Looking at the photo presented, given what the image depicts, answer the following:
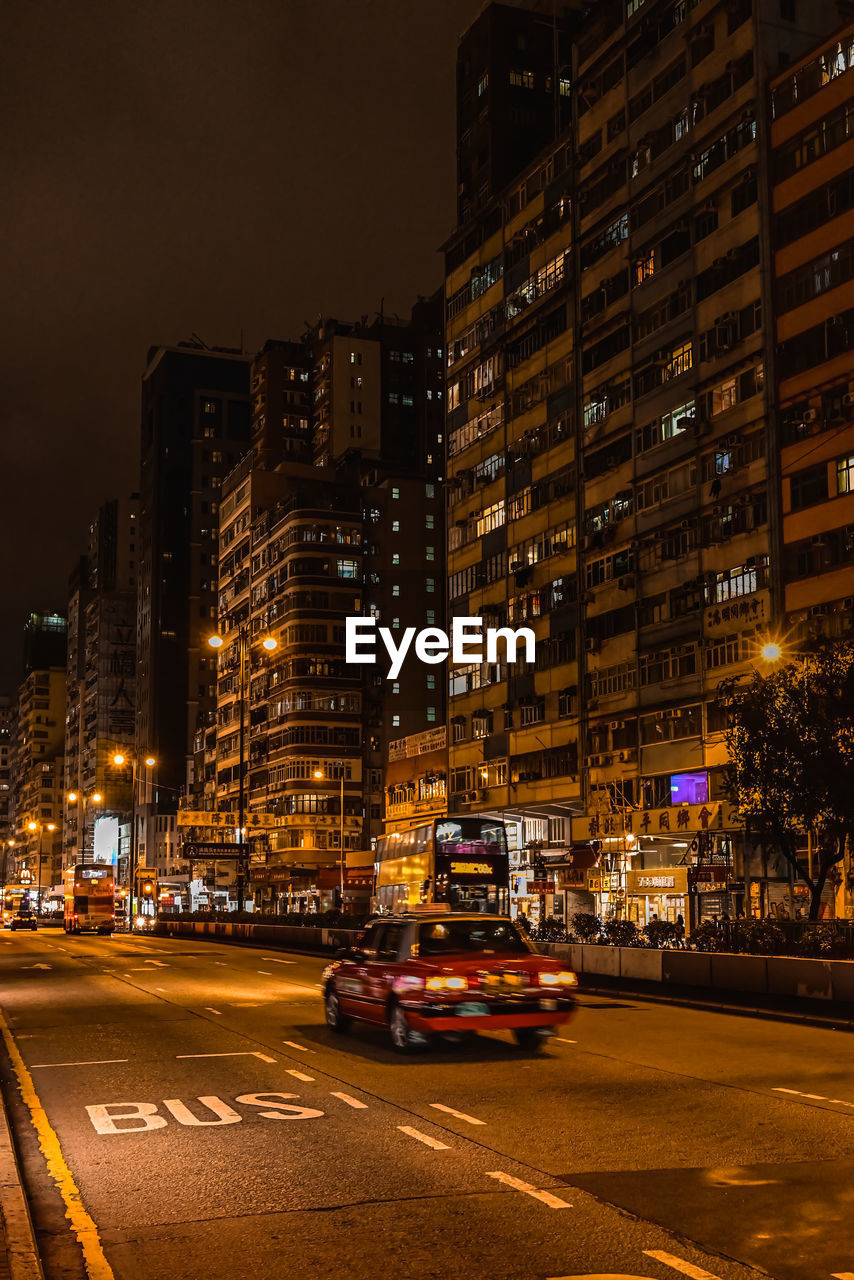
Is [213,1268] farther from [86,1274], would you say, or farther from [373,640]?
[373,640]

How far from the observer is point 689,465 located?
55.5 m

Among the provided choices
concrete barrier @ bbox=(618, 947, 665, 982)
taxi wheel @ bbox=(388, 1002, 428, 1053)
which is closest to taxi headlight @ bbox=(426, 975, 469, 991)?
taxi wheel @ bbox=(388, 1002, 428, 1053)

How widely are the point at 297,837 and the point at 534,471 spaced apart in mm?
47009

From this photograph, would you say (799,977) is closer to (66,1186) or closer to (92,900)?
(66,1186)

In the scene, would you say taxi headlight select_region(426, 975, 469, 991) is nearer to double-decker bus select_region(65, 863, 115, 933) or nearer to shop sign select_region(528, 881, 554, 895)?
shop sign select_region(528, 881, 554, 895)

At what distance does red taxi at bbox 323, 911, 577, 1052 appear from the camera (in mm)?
16219

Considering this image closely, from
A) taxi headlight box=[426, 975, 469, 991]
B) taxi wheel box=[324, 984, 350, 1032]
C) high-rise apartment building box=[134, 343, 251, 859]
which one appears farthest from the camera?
high-rise apartment building box=[134, 343, 251, 859]

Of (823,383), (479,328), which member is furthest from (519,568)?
(823,383)

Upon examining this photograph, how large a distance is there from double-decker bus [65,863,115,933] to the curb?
2873 inches

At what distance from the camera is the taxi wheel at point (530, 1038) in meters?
17.2

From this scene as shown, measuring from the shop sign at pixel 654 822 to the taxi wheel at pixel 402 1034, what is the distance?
28.7m

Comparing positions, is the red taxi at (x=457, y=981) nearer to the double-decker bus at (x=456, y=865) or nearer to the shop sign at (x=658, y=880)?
the double-decker bus at (x=456, y=865)

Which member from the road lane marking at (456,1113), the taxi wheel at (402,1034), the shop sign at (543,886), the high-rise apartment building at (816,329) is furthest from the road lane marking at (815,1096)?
the shop sign at (543,886)

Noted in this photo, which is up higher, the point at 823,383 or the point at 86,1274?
the point at 823,383
